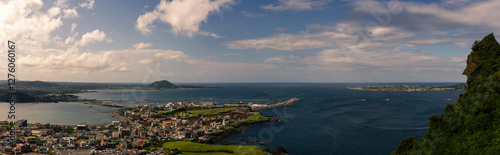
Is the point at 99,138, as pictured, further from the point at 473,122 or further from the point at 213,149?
the point at 473,122

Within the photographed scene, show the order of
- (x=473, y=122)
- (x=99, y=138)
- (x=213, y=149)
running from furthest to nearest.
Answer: (x=99, y=138) → (x=213, y=149) → (x=473, y=122)

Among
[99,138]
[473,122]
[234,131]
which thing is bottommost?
[234,131]

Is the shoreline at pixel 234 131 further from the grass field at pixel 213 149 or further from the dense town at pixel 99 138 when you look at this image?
the grass field at pixel 213 149

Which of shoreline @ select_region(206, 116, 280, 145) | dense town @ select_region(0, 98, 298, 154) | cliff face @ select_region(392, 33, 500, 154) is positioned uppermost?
cliff face @ select_region(392, 33, 500, 154)

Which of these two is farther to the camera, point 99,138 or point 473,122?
point 99,138

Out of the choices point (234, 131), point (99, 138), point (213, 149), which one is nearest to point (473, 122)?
point (213, 149)

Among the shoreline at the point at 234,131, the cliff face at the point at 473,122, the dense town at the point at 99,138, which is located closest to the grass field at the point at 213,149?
the dense town at the point at 99,138

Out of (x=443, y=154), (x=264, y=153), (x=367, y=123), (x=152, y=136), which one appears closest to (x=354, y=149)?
(x=264, y=153)

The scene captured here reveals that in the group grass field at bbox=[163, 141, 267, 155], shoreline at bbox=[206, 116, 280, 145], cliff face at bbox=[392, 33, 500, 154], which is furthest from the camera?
shoreline at bbox=[206, 116, 280, 145]

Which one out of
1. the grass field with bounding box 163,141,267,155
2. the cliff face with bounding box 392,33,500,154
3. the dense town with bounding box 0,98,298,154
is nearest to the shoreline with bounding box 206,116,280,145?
the dense town with bounding box 0,98,298,154

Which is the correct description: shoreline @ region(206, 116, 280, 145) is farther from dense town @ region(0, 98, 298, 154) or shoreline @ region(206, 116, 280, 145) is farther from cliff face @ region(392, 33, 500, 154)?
cliff face @ region(392, 33, 500, 154)
